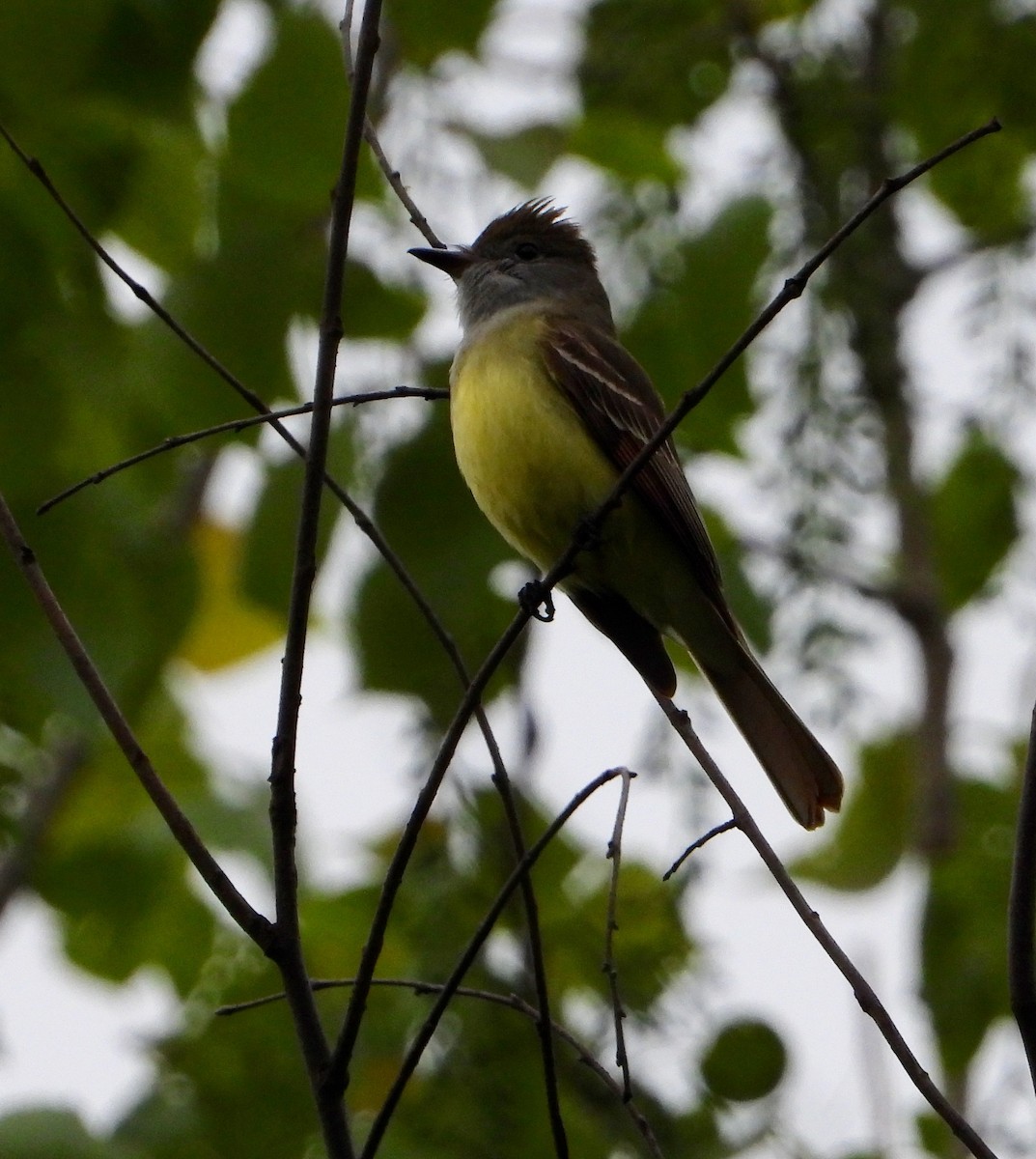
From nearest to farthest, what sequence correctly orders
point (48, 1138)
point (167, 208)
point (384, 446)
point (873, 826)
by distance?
point (48, 1138), point (384, 446), point (167, 208), point (873, 826)

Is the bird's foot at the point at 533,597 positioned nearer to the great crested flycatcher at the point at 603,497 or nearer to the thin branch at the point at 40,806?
the great crested flycatcher at the point at 603,497

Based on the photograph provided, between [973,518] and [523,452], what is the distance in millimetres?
1302

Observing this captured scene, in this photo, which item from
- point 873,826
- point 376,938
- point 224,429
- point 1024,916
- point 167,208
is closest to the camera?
point 1024,916

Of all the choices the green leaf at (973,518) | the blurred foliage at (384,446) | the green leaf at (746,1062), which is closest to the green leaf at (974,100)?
the blurred foliage at (384,446)

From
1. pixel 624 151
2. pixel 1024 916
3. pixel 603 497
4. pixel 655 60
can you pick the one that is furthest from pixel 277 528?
pixel 1024 916

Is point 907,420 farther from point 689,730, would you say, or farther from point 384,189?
point 689,730

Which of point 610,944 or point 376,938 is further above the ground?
point 610,944

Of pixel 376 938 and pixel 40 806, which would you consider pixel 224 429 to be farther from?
pixel 40 806

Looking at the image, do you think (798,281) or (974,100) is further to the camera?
(974,100)

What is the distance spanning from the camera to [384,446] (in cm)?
394

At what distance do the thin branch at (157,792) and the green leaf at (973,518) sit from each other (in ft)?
8.43

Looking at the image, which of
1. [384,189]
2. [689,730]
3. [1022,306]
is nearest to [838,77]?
[1022,306]

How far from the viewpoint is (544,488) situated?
14.3ft

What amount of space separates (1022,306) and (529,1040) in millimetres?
2107
